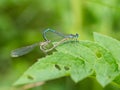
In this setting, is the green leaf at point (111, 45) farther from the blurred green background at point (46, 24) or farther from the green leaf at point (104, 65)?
the blurred green background at point (46, 24)

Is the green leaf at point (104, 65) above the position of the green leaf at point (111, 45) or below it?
below

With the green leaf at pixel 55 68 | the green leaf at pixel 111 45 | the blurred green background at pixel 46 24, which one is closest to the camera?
the green leaf at pixel 55 68

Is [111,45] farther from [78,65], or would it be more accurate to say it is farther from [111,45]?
[78,65]

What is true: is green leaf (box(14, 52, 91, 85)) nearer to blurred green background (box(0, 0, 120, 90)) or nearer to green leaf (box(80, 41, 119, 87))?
green leaf (box(80, 41, 119, 87))

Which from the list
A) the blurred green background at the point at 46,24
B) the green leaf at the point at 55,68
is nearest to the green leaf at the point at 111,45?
the green leaf at the point at 55,68

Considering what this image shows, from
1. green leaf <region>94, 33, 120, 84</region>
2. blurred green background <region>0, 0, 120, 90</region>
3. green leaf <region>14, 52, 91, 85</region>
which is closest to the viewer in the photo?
green leaf <region>14, 52, 91, 85</region>

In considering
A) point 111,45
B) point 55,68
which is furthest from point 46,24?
point 55,68

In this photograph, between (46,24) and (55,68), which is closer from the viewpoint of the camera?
(55,68)

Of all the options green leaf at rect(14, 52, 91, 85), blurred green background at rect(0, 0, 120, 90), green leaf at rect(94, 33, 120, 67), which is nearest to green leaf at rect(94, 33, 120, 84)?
green leaf at rect(94, 33, 120, 67)

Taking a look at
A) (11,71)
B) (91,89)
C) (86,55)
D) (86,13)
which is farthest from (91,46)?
(11,71)
